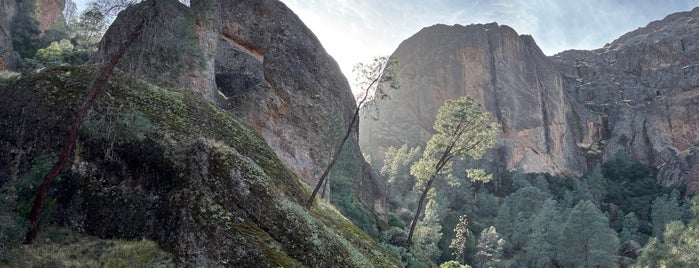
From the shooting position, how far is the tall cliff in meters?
103

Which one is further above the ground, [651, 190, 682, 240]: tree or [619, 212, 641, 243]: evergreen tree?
[651, 190, 682, 240]: tree

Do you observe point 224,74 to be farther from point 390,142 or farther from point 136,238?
point 390,142

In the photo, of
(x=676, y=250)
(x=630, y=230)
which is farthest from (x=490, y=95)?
(x=676, y=250)

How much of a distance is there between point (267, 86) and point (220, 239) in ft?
64.4

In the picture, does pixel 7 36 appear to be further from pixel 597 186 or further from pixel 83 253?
pixel 597 186

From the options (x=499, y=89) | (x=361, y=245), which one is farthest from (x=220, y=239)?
(x=499, y=89)

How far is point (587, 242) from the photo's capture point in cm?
5281

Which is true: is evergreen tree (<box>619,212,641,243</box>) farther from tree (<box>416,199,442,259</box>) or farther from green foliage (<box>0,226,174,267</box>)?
green foliage (<box>0,226,174,267</box>)

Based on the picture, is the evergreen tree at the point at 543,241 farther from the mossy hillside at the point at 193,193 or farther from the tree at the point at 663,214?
the mossy hillside at the point at 193,193

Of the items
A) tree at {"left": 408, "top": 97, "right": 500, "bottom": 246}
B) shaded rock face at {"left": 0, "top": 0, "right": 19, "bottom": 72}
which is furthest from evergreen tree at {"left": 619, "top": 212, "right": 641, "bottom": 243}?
shaded rock face at {"left": 0, "top": 0, "right": 19, "bottom": 72}

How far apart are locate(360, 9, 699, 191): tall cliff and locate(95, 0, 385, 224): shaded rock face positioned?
64.0m

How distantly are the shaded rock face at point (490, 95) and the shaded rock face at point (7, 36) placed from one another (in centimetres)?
6553

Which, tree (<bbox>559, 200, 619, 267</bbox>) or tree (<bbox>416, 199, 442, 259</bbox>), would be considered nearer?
tree (<bbox>416, 199, 442, 259</bbox>)

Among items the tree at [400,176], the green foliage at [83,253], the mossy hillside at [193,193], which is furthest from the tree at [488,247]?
the green foliage at [83,253]
